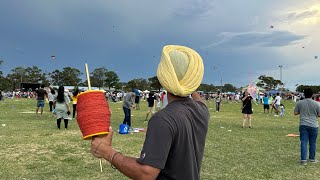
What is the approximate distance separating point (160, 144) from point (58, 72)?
115165mm

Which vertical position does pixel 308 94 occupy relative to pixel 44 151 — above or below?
above

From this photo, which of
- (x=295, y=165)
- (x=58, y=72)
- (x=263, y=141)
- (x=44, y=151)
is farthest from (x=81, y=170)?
(x=58, y=72)

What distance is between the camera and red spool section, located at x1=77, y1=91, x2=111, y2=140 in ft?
6.98

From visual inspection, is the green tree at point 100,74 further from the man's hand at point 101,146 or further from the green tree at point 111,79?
the man's hand at point 101,146

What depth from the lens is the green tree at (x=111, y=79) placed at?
113 m

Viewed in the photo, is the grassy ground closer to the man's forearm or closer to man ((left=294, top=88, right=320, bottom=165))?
man ((left=294, top=88, right=320, bottom=165))

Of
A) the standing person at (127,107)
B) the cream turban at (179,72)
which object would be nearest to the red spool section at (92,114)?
the cream turban at (179,72)

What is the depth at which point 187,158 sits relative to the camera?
2.25m

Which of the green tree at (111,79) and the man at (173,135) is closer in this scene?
the man at (173,135)

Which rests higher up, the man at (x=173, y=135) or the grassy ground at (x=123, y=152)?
the man at (x=173, y=135)

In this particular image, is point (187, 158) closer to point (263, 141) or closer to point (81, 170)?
point (81, 170)

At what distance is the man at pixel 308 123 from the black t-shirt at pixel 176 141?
771 cm

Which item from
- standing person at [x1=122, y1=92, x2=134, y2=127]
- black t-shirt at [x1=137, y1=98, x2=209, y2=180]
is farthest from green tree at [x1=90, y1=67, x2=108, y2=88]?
black t-shirt at [x1=137, y1=98, x2=209, y2=180]

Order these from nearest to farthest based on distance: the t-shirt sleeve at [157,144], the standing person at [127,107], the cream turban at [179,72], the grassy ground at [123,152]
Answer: the t-shirt sleeve at [157,144], the cream turban at [179,72], the grassy ground at [123,152], the standing person at [127,107]
